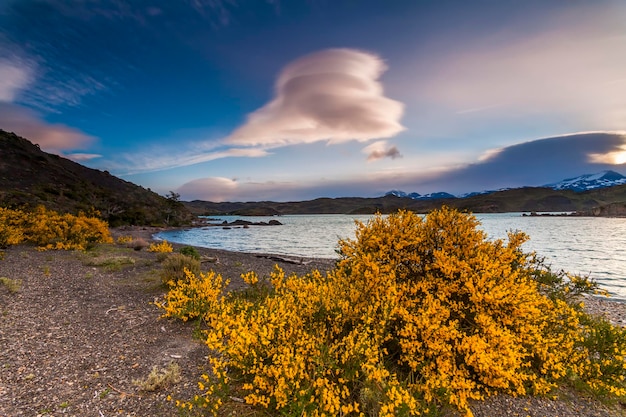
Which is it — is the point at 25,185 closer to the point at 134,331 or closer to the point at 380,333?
the point at 134,331

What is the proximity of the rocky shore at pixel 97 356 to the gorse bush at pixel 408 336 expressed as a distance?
1.33 ft

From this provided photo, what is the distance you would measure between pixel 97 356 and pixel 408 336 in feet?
18.4

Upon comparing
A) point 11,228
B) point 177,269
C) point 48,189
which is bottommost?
point 177,269

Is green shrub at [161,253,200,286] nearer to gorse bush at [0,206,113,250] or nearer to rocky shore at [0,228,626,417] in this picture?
rocky shore at [0,228,626,417]

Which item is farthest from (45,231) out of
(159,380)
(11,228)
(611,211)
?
(611,211)

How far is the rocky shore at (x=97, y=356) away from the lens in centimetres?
438

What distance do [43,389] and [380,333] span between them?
16.6 feet

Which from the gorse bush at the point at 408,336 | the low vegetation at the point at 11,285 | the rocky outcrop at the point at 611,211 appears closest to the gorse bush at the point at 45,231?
the low vegetation at the point at 11,285

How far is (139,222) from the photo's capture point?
205 ft

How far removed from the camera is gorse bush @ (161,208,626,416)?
3992mm

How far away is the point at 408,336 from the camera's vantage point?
491cm

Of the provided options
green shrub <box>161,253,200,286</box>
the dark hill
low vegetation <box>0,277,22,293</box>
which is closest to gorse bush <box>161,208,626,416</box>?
green shrub <box>161,253,200,286</box>

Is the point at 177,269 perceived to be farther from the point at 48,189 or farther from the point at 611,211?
the point at 611,211

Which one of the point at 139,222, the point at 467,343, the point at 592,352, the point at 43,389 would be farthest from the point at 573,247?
the point at 139,222
